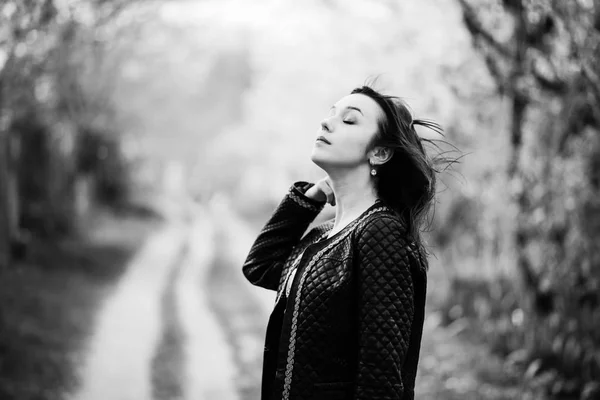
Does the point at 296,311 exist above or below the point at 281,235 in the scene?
below

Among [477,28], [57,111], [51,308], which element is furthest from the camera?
[57,111]

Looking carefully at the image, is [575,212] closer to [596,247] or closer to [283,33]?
[596,247]

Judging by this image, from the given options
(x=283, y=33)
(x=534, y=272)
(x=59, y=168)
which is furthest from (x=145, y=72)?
(x=534, y=272)

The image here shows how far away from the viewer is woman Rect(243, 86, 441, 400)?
1960mm

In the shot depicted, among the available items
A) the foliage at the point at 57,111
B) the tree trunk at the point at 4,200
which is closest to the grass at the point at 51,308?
the tree trunk at the point at 4,200

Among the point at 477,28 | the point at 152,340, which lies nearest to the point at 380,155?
the point at 477,28

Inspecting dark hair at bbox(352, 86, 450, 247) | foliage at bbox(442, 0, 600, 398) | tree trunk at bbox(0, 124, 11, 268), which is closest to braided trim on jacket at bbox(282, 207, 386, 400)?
dark hair at bbox(352, 86, 450, 247)

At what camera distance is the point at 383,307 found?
6.42 ft

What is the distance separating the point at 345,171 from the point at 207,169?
124ft

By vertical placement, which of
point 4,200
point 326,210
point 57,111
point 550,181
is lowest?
point 550,181

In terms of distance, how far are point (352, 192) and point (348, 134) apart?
0.19 m

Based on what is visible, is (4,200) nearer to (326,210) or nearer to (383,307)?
(326,210)

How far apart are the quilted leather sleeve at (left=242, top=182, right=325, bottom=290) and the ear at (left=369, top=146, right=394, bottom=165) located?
411 millimetres

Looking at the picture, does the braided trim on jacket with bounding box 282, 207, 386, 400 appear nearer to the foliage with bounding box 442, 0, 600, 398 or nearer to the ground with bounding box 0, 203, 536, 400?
the foliage with bounding box 442, 0, 600, 398
